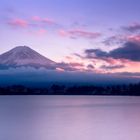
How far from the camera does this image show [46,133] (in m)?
32.9

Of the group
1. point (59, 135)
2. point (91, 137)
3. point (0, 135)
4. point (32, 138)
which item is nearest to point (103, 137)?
point (91, 137)

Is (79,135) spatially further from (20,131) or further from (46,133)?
(20,131)

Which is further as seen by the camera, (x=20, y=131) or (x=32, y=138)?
(x=20, y=131)

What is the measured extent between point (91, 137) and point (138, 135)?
4333 millimetres

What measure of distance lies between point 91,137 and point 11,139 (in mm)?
5981

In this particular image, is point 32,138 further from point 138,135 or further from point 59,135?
point 138,135

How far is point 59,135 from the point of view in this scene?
3164 centimetres

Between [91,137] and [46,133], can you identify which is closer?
[91,137]

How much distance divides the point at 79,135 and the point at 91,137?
2300 mm

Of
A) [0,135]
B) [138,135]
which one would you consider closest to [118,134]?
[138,135]

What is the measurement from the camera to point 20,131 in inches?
1324

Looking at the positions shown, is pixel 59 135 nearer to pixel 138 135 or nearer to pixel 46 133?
pixel 46 133

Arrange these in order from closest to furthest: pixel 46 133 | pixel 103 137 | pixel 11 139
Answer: pixel 11 139 < pixel 103 137 < pixel 46 133

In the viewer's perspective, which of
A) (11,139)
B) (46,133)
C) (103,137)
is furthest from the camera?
(46,133)
